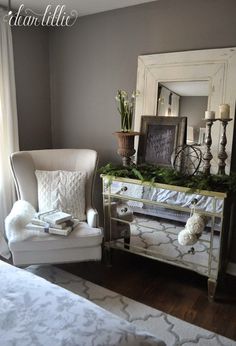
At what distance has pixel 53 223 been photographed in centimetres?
222

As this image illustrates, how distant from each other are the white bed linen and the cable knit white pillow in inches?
56.9

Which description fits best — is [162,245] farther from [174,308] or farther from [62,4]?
[62,4]

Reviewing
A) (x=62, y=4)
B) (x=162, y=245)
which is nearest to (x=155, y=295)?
(x=162, y=245)

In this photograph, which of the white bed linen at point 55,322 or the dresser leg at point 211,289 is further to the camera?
the dresser leg at point 211,289

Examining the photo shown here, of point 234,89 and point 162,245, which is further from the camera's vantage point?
point 162,245

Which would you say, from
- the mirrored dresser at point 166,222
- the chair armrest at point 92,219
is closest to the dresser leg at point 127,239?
the mirrored dresser at point 166,222

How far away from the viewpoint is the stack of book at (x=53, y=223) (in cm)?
221

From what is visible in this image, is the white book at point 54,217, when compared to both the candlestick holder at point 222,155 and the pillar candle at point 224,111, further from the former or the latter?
the pillar candle at point 224,111

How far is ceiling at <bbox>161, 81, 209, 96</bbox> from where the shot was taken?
238 centimetres

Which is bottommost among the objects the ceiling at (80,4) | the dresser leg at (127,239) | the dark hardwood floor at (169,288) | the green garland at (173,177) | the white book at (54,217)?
the dark hardwood floor at (169,288)

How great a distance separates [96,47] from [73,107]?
2.22 feet

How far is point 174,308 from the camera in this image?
6.72 ft

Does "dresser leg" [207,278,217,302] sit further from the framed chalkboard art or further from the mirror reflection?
the mirror reflection

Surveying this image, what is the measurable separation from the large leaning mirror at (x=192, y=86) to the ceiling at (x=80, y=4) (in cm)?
52
